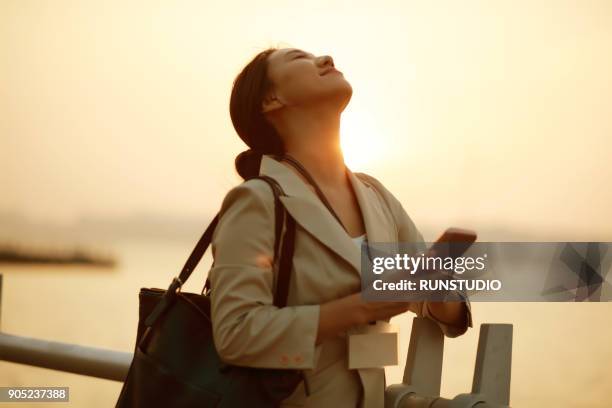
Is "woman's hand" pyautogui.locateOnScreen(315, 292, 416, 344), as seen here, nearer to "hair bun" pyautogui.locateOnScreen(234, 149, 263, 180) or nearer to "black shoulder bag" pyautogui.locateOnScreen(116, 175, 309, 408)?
"black shoulder bag" pyautogui.locateOnScreen(116, 175, 309, 408)

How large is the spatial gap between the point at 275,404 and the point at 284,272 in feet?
0.90

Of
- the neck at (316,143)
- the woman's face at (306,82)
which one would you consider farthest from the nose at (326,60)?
the neck at (316,143)

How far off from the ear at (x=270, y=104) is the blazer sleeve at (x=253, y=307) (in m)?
0.34

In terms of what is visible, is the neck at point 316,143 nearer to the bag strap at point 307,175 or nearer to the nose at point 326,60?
the bag strap at point 307,175

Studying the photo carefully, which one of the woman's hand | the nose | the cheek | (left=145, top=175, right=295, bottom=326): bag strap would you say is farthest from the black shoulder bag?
the nose

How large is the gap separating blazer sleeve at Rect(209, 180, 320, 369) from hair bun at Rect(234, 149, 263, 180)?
363 millimetres

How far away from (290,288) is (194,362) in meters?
0.27

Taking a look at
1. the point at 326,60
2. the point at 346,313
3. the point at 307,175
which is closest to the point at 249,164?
the point at 307,175

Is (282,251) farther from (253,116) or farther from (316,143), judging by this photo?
(253,116)

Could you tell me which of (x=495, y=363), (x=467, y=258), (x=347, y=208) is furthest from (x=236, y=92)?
(x=495, y=363)

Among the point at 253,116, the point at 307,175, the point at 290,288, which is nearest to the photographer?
the point at 290,288

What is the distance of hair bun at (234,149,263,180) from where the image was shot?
6.73 ft

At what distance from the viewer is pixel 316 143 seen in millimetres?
1918

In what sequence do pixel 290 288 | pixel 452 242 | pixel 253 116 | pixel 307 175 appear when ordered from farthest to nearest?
pixel 253 116 < pixel 307 175 < pixel 290 288 < pixel 452 242
